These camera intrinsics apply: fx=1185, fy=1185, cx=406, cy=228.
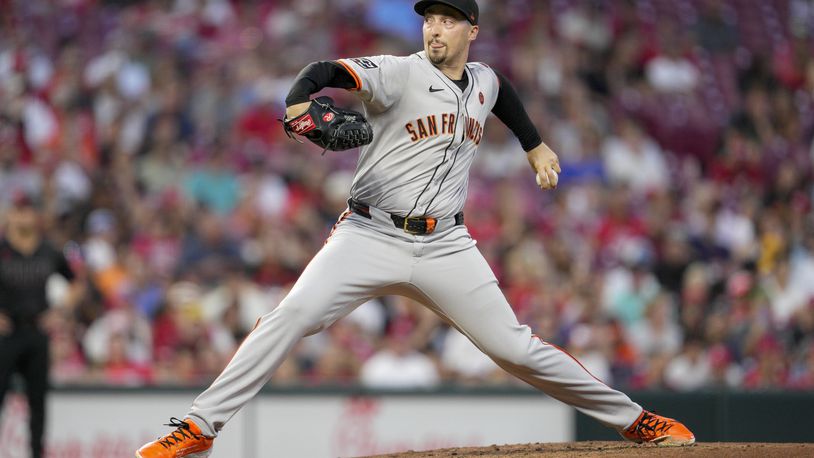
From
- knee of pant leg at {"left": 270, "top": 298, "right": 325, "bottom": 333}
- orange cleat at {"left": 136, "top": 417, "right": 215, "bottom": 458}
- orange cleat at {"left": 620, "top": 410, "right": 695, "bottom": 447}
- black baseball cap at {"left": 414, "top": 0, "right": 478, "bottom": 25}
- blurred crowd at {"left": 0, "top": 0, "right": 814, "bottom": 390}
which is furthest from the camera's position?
blurred crowd at {"left": 0, "top": 0, "right": 814, "bottom": 390}

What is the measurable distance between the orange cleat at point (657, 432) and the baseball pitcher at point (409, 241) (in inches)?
9.5

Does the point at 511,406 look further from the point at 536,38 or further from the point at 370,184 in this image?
the point at 536,38

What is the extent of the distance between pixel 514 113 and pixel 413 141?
2.31 feet

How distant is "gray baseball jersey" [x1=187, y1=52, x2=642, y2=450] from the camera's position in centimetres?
451

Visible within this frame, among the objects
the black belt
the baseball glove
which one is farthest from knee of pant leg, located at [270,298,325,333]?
the baseball glove

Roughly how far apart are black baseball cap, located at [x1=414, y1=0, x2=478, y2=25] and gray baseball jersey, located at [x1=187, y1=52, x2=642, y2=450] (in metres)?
0.20

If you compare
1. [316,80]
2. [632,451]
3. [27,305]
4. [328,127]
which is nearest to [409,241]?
[328,127]

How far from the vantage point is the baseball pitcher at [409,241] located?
4504 millimetres

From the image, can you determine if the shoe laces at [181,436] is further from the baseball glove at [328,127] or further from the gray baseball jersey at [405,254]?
the baseball glove at [328,127]

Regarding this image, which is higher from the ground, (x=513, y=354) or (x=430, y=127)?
(x=430, y=127)

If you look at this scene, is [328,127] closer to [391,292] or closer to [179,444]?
[391,292]

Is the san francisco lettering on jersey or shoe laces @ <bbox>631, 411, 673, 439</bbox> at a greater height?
the san francisco lettering on jersey

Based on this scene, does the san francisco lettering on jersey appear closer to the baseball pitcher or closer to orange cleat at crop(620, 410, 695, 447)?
the baseball pitcher

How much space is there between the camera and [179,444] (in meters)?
4.46
